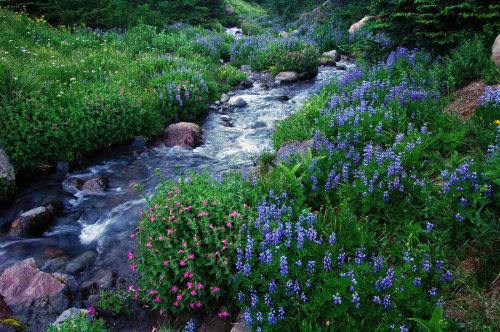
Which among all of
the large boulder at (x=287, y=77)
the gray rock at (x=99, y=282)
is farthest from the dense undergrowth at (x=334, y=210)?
the large boulder at (x=287, y=77)

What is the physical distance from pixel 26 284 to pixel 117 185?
2844 millimetres

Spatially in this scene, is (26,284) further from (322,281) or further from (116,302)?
(322,281)

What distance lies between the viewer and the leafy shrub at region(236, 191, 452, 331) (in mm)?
2830

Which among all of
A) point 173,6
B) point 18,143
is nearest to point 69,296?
point 18,143

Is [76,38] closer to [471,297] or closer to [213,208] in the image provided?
[213,208]

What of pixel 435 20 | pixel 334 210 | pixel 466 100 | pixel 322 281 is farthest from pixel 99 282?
pixel 435 20

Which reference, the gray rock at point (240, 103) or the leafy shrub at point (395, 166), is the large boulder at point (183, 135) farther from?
the leafy shrub at point (395, 166)

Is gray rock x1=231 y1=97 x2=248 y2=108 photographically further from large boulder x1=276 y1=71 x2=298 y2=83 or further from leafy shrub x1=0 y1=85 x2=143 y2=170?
leafy shrub x1=0 y1=85 x2=143 y2=170

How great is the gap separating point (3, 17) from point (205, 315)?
1220 centimetres

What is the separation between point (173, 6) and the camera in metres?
20.4

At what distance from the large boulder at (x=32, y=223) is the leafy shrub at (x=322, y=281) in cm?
389

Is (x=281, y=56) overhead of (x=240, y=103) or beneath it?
overhead

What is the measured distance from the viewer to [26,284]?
395cm

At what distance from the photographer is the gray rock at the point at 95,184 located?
6355 mm
